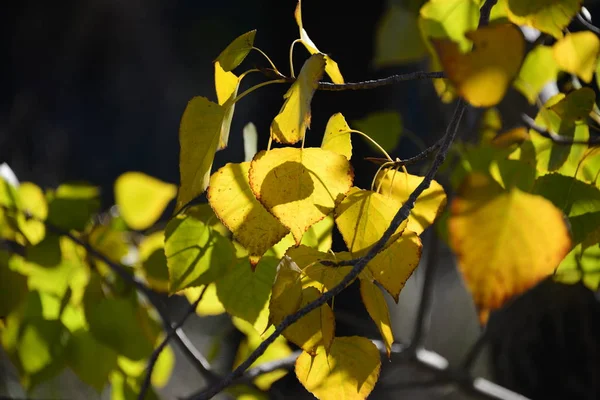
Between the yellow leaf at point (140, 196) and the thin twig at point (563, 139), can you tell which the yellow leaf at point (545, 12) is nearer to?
the thin twig at point (563, 139)

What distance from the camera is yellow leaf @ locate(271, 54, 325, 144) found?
351mm

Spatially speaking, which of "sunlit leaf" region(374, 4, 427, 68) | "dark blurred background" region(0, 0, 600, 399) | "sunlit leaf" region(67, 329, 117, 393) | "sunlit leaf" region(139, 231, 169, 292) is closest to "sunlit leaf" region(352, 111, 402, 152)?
"sunlit leaf" region(374, 4, 427, 68)

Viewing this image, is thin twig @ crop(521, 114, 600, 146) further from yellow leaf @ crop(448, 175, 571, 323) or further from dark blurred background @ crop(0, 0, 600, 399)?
dark blurred background @ crop(0, 0, 600, 399)

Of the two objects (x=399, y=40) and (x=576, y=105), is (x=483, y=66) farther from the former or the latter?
(x=399, y=40)

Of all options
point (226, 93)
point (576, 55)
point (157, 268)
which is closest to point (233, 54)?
point (226, 93)

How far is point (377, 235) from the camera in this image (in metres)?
0.40

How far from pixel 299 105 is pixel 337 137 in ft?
0.24

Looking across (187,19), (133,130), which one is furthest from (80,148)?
(187,19)

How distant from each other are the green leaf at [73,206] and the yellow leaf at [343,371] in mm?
360

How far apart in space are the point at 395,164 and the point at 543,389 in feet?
2.98

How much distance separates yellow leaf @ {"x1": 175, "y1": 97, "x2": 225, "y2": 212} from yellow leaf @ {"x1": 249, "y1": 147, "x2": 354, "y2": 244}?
0.09ft

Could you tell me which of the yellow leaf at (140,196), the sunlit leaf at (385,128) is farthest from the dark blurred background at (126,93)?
the sunlit leaf at (385,128)

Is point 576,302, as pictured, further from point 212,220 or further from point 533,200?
point 533,200

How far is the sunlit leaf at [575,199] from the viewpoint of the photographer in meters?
0.41
